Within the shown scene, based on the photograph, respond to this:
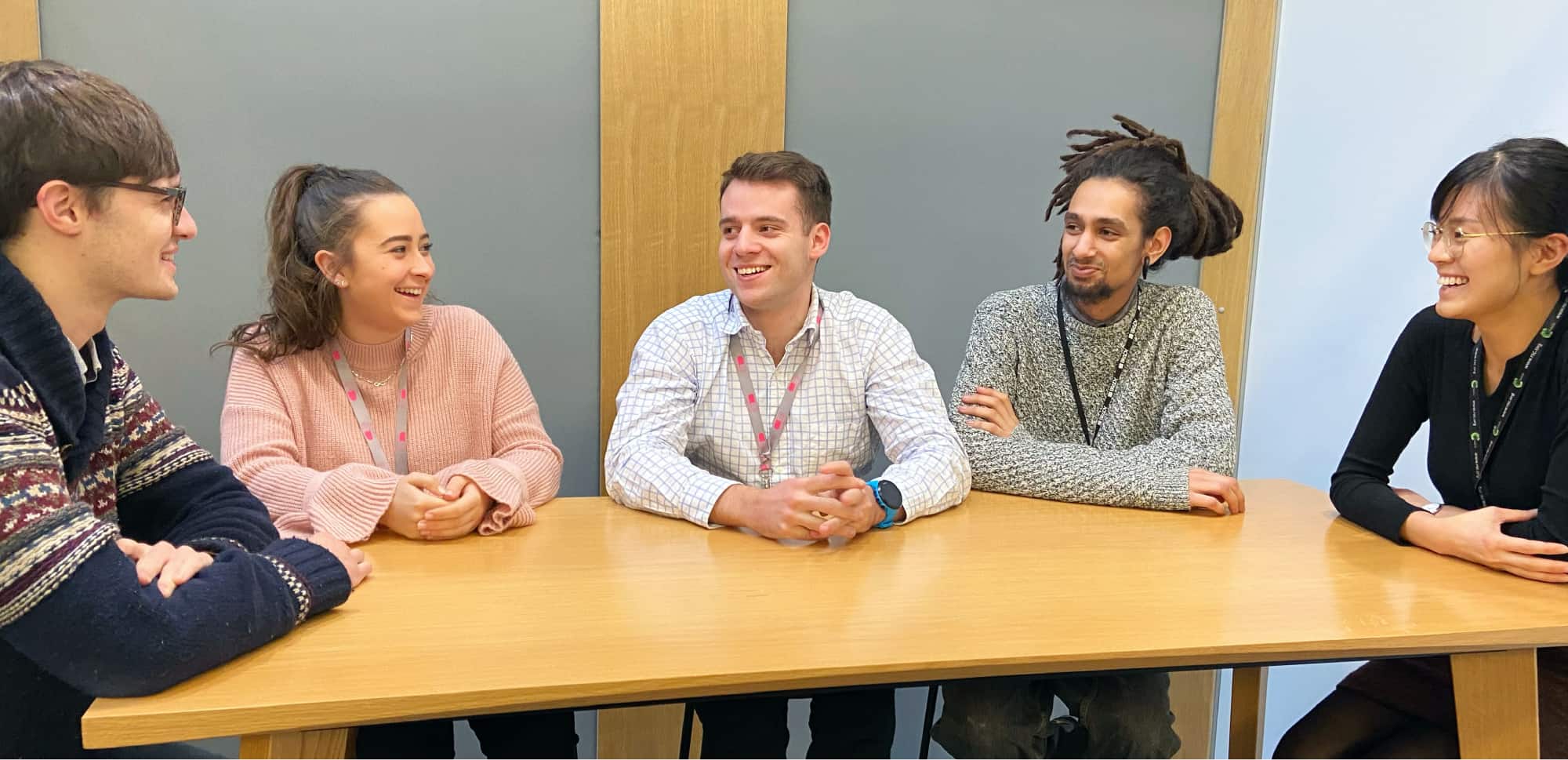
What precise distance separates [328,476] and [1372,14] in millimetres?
2781

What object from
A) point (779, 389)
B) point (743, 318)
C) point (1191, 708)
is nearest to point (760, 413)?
point (779, 389)

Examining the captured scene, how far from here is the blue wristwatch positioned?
5.89 ft

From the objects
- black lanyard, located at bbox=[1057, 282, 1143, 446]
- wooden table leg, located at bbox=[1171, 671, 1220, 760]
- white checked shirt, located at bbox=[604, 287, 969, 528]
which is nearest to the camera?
white checked shirt, located at bbox=[604, 287, 969, 528]

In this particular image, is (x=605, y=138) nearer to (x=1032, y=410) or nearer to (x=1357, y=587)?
(x=1032, y=410)

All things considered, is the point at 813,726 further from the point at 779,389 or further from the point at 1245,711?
the point at 1245,711

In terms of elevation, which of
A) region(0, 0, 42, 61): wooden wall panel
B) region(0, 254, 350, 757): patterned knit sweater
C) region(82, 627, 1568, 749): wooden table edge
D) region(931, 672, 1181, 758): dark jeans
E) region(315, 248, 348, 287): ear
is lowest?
region(931, 672, 1181, 758): dark jeans

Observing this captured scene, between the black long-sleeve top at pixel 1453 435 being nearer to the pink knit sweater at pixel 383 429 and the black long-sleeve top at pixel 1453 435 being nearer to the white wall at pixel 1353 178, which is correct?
the white wall at pixel 1353 178

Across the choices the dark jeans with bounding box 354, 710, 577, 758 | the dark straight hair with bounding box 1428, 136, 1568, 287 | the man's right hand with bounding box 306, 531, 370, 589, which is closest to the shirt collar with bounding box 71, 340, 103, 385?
the man's right hand with bounding box 306, 531, 370, 589

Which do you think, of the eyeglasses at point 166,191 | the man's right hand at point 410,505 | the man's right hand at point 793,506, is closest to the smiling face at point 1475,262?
the man's right hand at point 793,506

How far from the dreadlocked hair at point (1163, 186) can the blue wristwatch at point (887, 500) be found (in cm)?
90

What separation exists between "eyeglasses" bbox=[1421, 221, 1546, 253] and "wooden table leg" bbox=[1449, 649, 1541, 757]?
2.35ft

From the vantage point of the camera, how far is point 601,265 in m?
2.51

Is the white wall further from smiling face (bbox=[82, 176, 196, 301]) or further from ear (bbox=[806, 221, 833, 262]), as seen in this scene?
smiling face (bbox=[82, 176, 196, 301])

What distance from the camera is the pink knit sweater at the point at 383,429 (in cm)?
172
